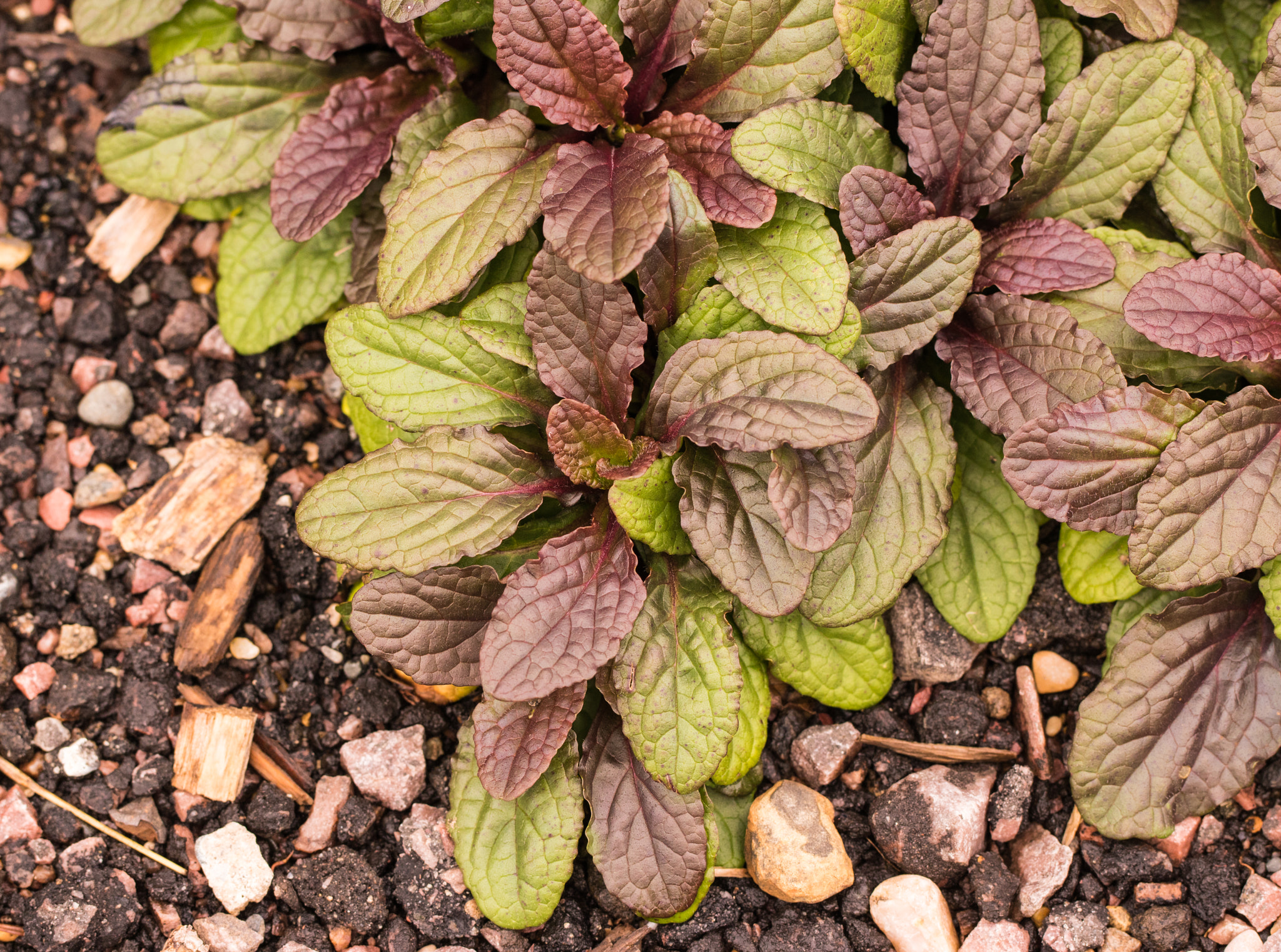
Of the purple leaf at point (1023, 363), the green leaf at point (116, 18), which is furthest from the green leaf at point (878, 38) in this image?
the green leaf at point (116, 18)

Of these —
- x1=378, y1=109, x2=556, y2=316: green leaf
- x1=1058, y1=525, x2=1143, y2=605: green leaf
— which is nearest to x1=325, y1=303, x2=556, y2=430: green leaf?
x1=378, y1=109, x2=556, y2=316: green leaf

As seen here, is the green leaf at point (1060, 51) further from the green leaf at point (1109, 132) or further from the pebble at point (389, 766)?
Result: the pebble at point (389, 766)

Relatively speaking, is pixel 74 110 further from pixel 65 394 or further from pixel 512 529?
pixel 512 529

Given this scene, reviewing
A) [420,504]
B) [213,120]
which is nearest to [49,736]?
[420,504]

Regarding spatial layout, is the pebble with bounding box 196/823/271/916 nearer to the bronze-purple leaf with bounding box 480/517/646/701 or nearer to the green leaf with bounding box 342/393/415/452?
the bronze-purple leaf with bounding box 480/517/646/701

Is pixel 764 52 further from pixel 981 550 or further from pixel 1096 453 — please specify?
pixel 981 550

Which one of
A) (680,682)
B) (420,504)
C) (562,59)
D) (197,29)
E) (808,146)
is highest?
(562,59)
